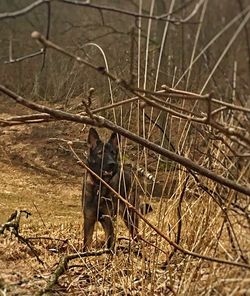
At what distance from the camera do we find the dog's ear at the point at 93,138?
237 inches

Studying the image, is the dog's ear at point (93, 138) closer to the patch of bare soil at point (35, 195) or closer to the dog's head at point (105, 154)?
the dog's head at point (105, 154)

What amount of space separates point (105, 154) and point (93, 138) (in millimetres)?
197

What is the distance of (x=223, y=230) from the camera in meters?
2.56

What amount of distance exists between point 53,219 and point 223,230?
4766 millimetres

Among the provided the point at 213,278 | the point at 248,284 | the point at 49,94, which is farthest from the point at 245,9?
the point at 49,94

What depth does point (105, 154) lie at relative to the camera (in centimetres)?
610

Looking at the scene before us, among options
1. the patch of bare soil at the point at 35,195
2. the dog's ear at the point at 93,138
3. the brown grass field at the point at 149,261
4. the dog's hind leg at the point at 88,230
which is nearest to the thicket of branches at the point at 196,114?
the brown grass field at the point at 149,261

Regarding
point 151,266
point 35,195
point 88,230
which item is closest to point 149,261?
point 151,266

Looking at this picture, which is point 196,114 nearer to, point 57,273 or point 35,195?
point 57,273

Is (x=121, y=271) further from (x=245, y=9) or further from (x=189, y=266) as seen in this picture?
(x=245, y=9)

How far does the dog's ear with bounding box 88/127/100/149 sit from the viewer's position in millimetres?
6013

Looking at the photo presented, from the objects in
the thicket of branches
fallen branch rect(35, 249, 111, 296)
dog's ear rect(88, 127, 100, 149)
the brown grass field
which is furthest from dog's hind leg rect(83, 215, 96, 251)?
the thicket of branches

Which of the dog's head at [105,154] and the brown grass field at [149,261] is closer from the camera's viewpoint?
the brown grass field at [149,261]

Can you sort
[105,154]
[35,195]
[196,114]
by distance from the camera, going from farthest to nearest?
[35,195] → [105,154] → [196,114]
